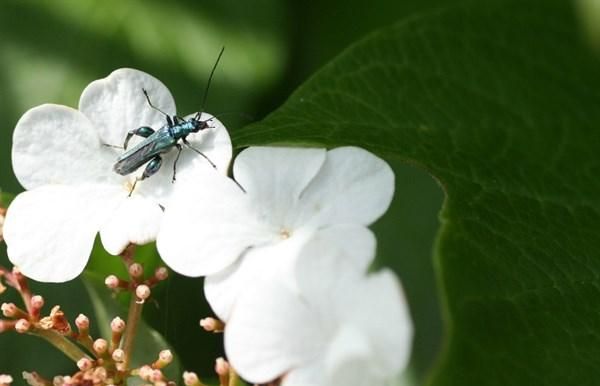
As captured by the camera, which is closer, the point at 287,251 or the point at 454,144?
the point at 287,251

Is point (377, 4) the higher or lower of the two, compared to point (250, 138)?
lower

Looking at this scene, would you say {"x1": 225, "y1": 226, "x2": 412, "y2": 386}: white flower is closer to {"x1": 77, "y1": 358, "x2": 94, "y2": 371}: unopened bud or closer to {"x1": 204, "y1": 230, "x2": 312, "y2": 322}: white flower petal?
{"x1": 204, "y1": 230, "x2": 312, "y2": 322}: white flower petal

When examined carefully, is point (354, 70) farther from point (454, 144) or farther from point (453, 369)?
point (453, 369)

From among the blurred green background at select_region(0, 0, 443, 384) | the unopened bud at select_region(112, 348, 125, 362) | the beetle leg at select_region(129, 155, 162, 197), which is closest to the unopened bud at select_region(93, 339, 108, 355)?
the unopened bud at select_region(112, 348, 125, 362)

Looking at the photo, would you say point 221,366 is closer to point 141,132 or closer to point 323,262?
point 323,262

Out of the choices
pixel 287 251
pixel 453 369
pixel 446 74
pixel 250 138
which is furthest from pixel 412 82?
pixel 453 369
